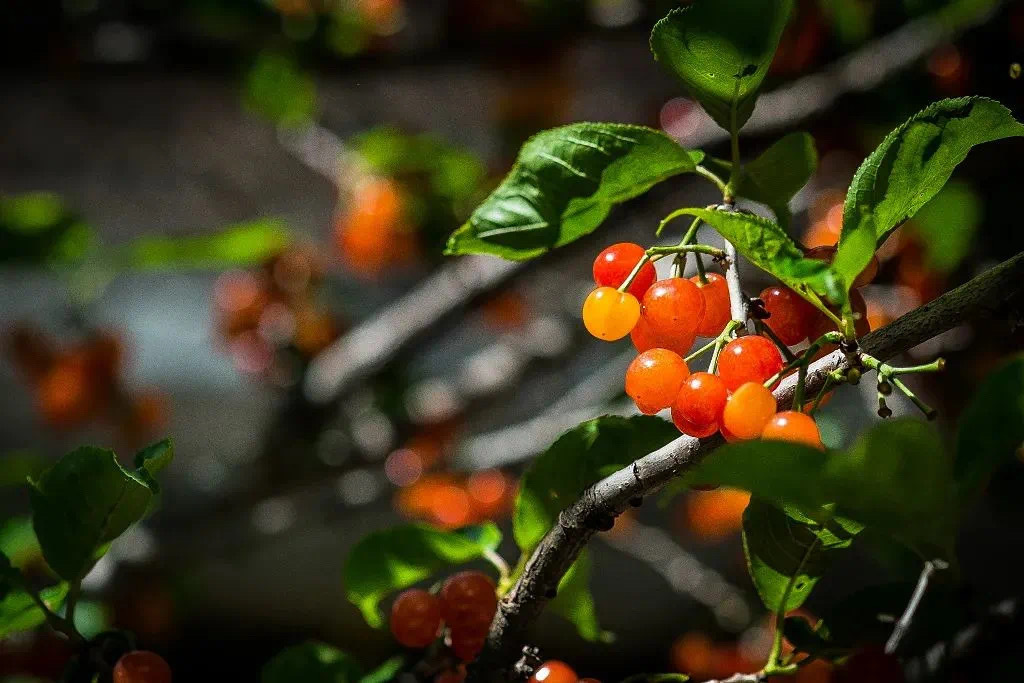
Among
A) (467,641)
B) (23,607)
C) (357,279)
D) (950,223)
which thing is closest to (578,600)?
(467,641)

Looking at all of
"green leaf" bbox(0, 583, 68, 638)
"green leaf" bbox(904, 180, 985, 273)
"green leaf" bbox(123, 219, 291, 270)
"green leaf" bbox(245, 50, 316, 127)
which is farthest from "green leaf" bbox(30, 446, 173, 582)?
"green leaf" bbox(245, 50, 316, 127)

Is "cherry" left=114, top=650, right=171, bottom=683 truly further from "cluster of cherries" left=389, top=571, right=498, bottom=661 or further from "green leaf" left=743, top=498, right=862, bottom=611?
"green leaf" left=743, top=498, right=862, bottom=611

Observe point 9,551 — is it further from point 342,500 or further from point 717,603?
point 717,603

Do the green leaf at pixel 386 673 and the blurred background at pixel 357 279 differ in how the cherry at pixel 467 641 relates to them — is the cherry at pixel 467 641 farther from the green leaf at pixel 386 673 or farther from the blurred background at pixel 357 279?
the blurred background at pixel 357 279

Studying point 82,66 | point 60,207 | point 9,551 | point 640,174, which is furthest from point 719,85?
point 82,66

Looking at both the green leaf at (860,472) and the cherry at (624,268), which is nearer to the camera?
the green leaf at (860,472)

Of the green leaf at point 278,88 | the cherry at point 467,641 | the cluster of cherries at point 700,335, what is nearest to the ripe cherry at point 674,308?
the cluster of cherries at point 700,335
